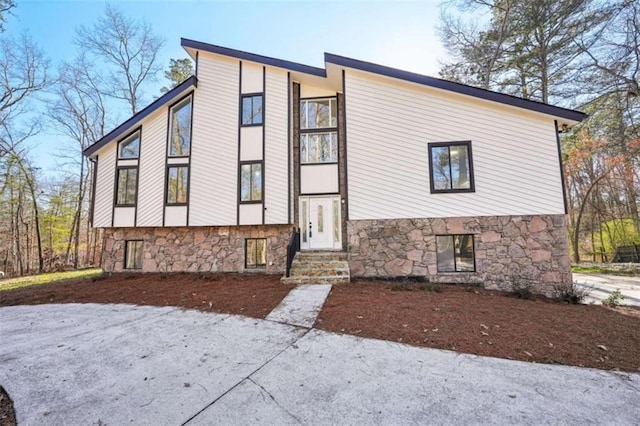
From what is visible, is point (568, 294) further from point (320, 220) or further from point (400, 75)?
point (400, 75)

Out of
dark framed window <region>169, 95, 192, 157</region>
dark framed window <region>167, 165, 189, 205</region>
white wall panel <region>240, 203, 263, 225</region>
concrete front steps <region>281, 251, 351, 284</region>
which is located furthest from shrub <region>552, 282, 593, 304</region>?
dark framed window <region>169, 95, 192, 157</region>

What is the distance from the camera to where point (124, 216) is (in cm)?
976

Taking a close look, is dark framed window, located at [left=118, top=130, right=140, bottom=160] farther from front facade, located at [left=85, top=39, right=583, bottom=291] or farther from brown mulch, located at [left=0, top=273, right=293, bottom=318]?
brown mulch, located at [left=0, top=273, right=293, bottom=318]

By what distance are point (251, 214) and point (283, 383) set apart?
6.91 m

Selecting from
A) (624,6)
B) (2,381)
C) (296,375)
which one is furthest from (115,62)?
(624,6)

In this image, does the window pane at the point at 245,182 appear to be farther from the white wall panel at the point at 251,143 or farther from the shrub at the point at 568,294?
the shrub at the point at 568,294

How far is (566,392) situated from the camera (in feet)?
8.71

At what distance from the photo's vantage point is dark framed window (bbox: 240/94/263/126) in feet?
31.6

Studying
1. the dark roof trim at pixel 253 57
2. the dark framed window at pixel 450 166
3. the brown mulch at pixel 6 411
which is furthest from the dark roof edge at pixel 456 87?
the brown mulch at pixel 6 411

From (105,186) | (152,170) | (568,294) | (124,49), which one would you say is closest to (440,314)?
(568,294)

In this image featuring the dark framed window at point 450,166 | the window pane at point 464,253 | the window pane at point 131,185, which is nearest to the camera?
the window pane at point 464,253

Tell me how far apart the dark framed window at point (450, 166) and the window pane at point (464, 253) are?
1420mm

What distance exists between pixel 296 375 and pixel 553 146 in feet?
28.6

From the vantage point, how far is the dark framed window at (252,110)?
9635 millimetres
